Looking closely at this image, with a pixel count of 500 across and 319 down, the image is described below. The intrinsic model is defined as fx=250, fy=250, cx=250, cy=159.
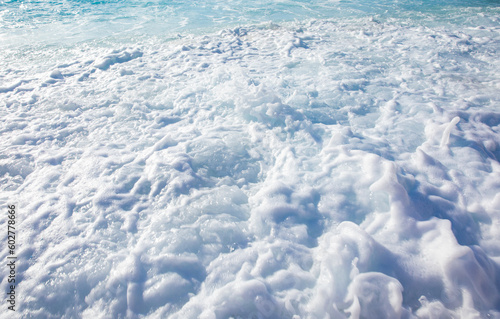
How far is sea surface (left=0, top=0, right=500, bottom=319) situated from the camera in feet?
7.76

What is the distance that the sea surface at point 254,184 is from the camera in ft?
7.76

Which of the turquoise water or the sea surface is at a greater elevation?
the turquoise water

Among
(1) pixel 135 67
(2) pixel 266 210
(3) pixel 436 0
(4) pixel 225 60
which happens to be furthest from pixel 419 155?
(3) pixel 436 0

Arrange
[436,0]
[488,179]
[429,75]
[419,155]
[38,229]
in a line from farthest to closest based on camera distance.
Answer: [436,0], [429,75], [419,155], [488,179], [38,229]

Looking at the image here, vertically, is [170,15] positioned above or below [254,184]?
above

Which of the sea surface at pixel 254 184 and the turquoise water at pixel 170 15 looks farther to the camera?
the turquoise water at pixel 170 15

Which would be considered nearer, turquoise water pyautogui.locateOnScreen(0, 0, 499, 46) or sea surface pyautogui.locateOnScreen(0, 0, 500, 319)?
sea surface pyautogui.locateOnScreen(0, 0, 500, 319)

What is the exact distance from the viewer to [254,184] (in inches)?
141

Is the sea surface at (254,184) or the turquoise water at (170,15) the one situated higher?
the turquoise water at (170,15)

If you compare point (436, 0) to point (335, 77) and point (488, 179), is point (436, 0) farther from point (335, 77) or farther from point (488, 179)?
point (488, 179)

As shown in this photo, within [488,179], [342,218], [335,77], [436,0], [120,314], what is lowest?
[120,314]

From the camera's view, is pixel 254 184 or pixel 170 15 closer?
pixel 254 184

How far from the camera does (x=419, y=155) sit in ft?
12.4

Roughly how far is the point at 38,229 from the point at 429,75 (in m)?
8.17
